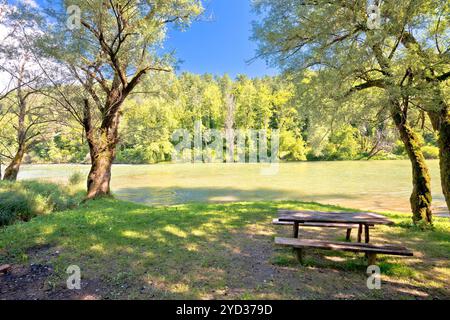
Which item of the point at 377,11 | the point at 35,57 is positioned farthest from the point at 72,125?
the point at 377,11

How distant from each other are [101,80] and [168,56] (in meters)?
2.34

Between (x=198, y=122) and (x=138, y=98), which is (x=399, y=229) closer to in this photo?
(x=138, y=98)

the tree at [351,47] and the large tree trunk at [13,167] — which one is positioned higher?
the tree at [351,47]

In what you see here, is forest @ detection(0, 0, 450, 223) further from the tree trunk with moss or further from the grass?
the grass

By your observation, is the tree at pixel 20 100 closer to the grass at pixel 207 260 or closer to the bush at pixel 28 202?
the bush at pixel 28 202

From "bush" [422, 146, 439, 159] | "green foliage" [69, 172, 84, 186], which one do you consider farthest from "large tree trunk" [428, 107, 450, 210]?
"bush" [422, 146, 439, 159]

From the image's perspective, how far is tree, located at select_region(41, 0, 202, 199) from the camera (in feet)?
23.2

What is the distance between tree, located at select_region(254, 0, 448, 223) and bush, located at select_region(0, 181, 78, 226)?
7145 millimetres

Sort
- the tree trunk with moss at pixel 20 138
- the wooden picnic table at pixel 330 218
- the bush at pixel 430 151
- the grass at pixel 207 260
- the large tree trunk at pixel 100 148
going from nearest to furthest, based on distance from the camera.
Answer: the grass at pixel 207 260 < the wooden picnic table at pixel 330 218 < the large tree trunk at pixel 100 148 < the tree trunk with moss at pixel 20 138 < the bush at pixel 430 151

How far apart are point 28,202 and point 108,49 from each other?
470cm

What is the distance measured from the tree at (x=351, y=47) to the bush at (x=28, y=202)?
281 inches

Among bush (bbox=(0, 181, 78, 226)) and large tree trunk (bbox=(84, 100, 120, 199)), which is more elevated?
large tree trunk (bbox=(84, 100, 120, 199))

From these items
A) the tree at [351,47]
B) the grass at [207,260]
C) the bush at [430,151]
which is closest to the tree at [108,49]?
the tree at [351,47]

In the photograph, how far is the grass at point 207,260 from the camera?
2.98 metres
